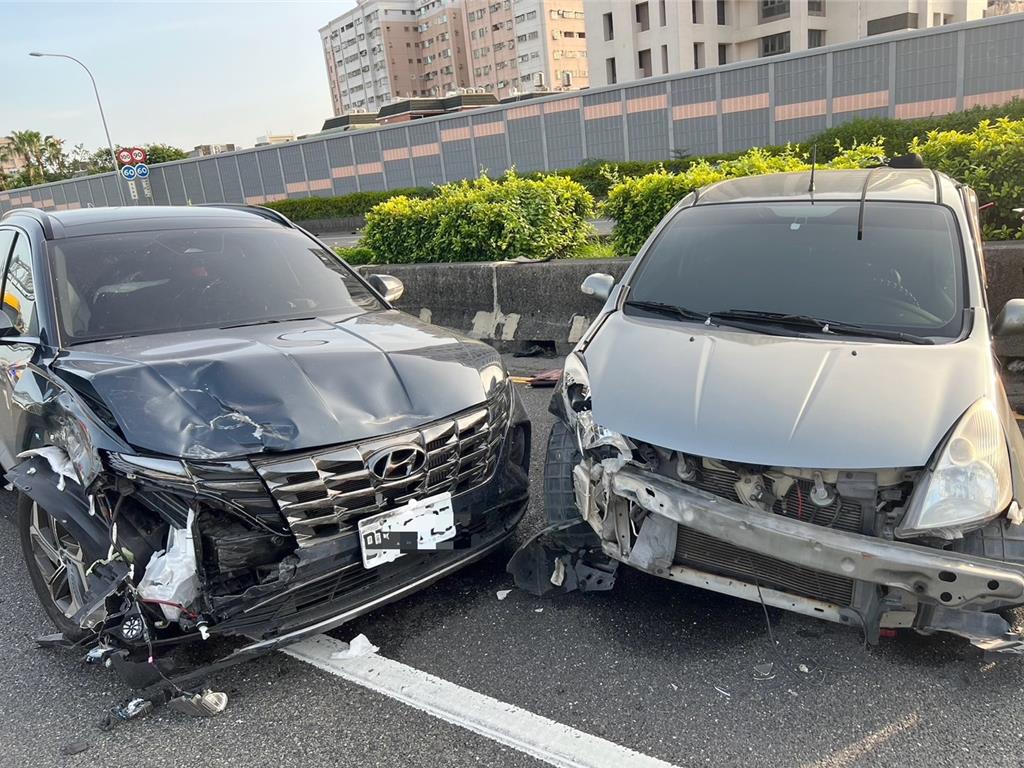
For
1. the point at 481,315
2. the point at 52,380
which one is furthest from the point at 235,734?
the point at 481,315

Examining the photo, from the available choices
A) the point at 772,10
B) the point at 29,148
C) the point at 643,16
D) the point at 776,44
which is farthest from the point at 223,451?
the point at 29,148

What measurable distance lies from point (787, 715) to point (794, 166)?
222 inches

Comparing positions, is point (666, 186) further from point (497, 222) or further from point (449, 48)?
point (449, 48)

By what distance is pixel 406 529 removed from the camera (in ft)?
9.72

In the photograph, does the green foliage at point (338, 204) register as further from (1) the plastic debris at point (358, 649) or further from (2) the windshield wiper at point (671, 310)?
(1) the plastic debris at point (358, 649)

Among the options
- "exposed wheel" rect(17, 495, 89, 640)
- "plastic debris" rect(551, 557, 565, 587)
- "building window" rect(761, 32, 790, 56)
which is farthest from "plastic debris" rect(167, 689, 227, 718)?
"building window" rect(761, 32, 790, 56)

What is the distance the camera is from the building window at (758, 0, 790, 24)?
160ft

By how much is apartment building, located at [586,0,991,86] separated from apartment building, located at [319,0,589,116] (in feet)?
124

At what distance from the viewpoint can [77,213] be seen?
4.36 metres

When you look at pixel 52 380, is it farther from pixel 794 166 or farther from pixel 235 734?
pixel 794 166

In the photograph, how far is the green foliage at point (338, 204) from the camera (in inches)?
1240

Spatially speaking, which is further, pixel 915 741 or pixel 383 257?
pixel 383 257

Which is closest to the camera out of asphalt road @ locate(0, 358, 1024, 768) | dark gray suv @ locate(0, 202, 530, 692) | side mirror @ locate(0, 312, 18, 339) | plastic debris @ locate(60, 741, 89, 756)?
asphalt road @ locate(0, 358, 1024, 768)

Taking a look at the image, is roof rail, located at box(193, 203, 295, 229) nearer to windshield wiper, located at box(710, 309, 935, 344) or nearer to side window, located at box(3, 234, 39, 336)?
side window, located at box(3, 234, 39, 336)
